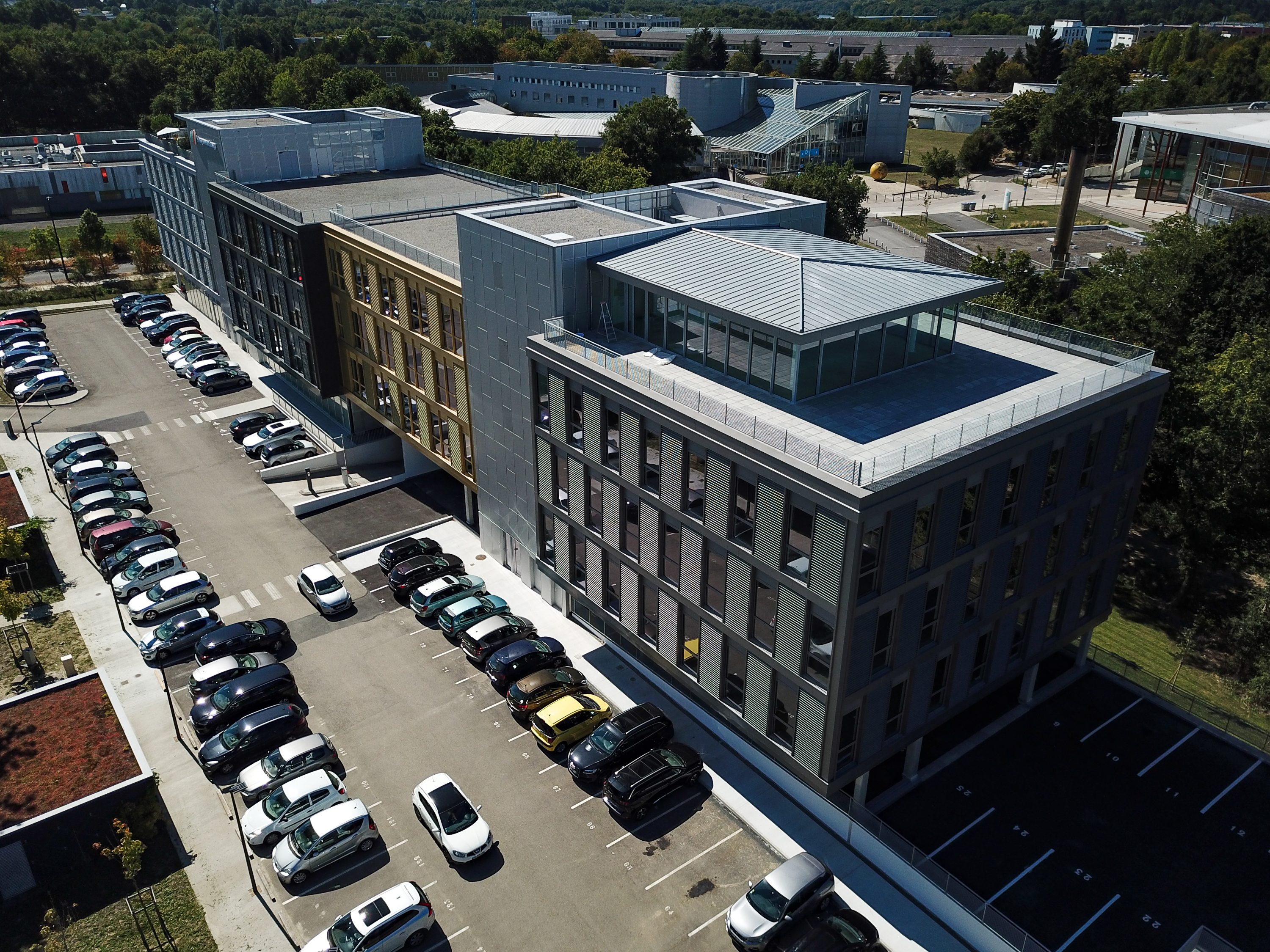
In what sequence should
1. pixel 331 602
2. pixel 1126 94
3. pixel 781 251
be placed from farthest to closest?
pixel 1126 94 < pixel 331 602 < pixel 781 251

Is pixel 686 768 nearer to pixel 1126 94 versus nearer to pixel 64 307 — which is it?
pixel 64 307

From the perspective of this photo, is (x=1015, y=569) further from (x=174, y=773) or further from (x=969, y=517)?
(x=174, y=773)

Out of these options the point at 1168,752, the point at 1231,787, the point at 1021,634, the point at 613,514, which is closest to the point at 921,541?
the point at 1021,634

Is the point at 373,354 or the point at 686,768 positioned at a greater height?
the point at 373,354

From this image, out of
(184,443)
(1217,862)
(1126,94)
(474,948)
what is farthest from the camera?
(1126,94)

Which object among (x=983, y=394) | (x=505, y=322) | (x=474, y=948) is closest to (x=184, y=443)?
(x=505, y=322)

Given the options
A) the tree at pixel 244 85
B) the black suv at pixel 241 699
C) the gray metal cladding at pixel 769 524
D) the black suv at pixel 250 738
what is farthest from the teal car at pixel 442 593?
the tree at pixel 244 85
